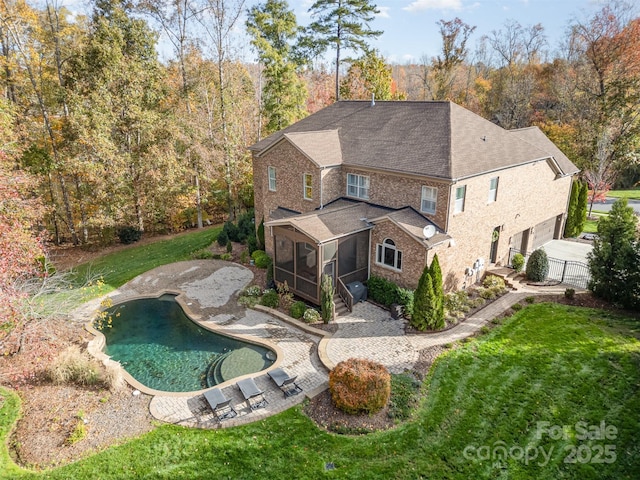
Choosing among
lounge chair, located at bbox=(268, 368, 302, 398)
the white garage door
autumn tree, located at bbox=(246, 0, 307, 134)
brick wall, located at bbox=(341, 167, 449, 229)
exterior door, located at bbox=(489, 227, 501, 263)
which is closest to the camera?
lounge chair, located at bbox=(268, 368, 302, 398)

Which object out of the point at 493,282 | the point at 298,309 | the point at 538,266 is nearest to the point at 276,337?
the point at 298,309

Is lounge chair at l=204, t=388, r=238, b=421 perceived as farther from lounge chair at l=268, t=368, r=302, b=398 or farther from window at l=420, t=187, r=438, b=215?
window at l=420, t=187, r=438, b=215

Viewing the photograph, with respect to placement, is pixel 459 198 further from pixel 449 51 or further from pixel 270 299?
pixel 449 51

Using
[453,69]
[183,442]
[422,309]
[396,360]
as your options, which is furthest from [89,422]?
[453,69]

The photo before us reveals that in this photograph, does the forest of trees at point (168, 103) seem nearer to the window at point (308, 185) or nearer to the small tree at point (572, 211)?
the small tree at point (572, 211)

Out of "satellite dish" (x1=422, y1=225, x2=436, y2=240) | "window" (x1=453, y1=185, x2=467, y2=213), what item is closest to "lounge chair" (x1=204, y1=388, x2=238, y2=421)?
"satellite dish" (x1=422, y1=225, x2=436, y2=240)

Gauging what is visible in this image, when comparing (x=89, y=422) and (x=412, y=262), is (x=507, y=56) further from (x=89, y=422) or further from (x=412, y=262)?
(x=89, y=422)

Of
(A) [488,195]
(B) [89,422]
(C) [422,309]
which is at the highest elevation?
(A) [488,195]
